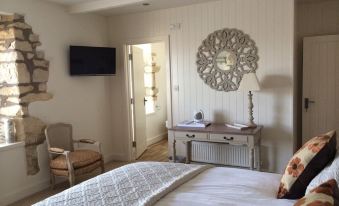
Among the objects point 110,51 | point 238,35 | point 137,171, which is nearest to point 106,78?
point 110,51

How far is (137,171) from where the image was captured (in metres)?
2.21

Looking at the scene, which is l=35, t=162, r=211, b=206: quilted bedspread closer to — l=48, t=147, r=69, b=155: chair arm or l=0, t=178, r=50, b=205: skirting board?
l=48, t=147, r=69, b=155: chair arm

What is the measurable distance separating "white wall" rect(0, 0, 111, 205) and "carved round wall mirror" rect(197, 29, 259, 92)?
1739 millimetres

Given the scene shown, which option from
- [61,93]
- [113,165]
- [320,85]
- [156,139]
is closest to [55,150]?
[61,93]

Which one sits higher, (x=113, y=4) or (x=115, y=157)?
(x=113, y=4)

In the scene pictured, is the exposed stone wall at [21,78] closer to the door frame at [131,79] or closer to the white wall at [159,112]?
the door frame at [131,79]

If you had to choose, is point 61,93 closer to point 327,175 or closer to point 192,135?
point 192,135

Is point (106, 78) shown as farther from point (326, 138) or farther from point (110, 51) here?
point (326, 138)

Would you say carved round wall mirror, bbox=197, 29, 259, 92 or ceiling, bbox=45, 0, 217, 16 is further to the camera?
carved round wall mirror, bbox=197, 29, 259, 92

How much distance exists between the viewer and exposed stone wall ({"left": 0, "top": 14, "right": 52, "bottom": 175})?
3547 mm

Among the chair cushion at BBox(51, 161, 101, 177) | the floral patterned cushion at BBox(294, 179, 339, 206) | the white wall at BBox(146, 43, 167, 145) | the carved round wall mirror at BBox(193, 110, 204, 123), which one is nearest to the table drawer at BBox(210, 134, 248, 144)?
the carved round wall mirror at BBox(193, 110, 204, 123)

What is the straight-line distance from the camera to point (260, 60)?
3.96 meters

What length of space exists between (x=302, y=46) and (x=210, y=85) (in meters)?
1.58

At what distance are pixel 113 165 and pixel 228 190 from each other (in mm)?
3296
